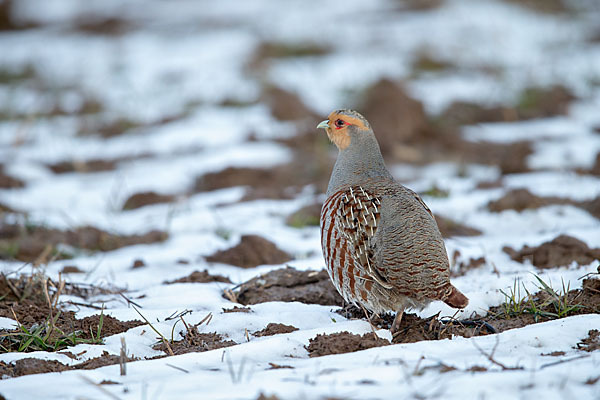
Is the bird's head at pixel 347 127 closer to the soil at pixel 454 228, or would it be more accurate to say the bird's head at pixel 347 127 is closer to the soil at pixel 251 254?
the soil at pixel 251 254

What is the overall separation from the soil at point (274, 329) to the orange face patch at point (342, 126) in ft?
3.67

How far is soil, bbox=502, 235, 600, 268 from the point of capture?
12.3ft

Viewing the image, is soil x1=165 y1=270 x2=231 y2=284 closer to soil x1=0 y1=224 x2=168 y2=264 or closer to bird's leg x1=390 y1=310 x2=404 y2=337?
soil x1=0 y1=224 x2=168 y2=264

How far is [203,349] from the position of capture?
272cm

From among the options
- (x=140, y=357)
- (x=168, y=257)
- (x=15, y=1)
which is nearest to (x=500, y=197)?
→ (x=168, y=257)

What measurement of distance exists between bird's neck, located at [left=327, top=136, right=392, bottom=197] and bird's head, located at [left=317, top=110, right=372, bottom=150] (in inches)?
2.4

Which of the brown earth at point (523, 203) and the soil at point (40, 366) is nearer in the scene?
the soil at point (40, 366)

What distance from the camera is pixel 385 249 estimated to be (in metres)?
2.87

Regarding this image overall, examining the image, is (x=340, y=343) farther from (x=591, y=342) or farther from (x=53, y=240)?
(x=53, y=240)

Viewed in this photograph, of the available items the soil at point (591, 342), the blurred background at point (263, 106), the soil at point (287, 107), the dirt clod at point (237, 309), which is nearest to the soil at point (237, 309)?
the dirt clod at point (237, 309)

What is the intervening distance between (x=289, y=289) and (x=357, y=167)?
2.67ft

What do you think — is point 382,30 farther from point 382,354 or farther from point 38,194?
point 382,354

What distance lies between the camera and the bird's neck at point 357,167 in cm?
339

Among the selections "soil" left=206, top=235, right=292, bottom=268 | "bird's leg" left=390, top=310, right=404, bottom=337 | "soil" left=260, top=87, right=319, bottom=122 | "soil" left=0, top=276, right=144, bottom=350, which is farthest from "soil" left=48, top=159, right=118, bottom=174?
"bird's leg" left=390, top=310, right=404, bottom=337
